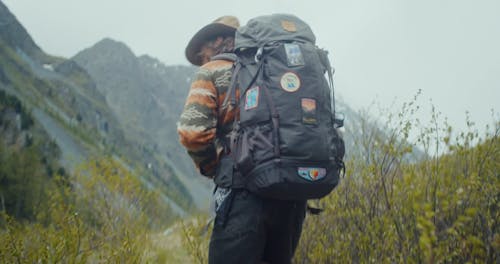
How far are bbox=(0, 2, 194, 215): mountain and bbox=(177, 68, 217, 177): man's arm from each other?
5471cm

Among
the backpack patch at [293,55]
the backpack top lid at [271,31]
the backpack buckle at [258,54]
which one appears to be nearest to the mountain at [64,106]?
the backpack top lid at [271,31]

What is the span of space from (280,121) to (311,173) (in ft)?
1.05

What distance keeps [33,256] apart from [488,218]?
325 cm

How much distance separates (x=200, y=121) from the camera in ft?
7.84

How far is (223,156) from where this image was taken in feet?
8.05

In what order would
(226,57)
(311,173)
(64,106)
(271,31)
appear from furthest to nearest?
(64,106) → (226,57) → (271,31) → (311,173)

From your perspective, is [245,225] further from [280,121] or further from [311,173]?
[280,121]

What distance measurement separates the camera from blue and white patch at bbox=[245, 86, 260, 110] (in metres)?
2.25

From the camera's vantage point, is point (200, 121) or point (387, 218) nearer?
point (200, 121)

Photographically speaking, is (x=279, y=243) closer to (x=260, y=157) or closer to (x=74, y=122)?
(x=260, y=157)

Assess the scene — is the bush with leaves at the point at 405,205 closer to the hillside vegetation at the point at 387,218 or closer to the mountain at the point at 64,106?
the hillside vegetation at the point at 387,218

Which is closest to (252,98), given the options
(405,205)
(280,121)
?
(280,121)

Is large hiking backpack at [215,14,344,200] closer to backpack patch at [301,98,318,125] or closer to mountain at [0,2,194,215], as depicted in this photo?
backpack patch at [301,98,318,125]

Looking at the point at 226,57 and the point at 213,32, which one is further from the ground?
the point at 213,32
